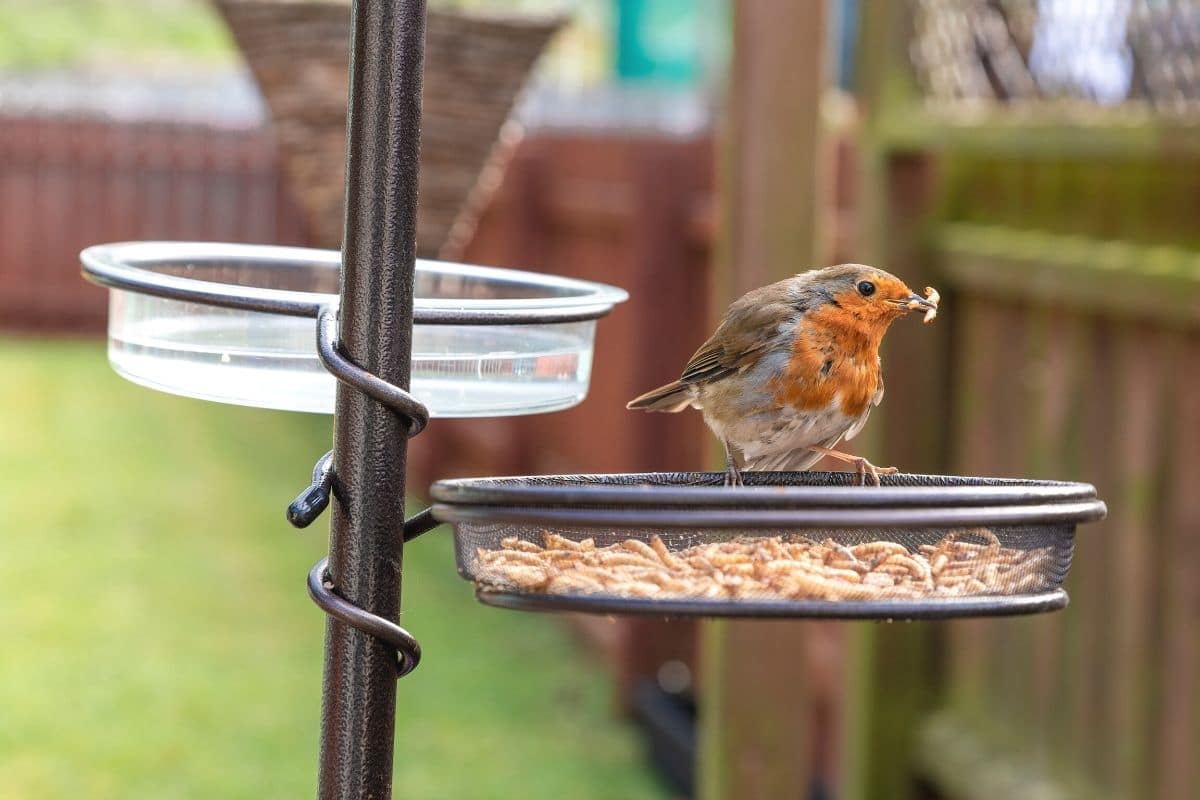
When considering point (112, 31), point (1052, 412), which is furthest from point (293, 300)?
point (112, 31)

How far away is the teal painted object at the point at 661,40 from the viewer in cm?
1342

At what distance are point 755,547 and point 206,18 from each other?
20804 millimetres

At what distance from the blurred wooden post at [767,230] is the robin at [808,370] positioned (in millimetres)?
918

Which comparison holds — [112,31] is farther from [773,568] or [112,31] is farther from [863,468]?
[773,568]

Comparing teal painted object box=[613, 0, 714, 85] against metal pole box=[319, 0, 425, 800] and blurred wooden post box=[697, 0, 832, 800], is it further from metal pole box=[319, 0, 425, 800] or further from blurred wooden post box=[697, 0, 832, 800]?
metal pole box=[319, 0, 425, 800]

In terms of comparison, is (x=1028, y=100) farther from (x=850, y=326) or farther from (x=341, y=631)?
(x=341, y=631)

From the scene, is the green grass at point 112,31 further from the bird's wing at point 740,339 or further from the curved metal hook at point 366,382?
the curved metal hook at point 366,382

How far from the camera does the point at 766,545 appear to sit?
3.22 feet

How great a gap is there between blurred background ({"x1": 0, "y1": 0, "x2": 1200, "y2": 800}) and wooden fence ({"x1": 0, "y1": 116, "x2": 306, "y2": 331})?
14.6 ft

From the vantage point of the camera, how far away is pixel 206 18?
2061cm

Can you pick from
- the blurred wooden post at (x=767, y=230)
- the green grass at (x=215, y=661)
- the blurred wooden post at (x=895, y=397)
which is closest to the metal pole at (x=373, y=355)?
the blurred wooden post at (x=767, y=230)

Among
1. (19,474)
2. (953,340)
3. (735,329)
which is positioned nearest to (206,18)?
(19,474)

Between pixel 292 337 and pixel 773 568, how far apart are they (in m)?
0.42

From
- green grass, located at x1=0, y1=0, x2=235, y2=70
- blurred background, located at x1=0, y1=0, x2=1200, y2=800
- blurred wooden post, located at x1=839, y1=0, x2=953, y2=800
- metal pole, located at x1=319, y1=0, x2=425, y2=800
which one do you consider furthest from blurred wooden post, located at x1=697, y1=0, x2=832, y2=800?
green grass, located at x1=0, y1=0, x2=235, y2=70
